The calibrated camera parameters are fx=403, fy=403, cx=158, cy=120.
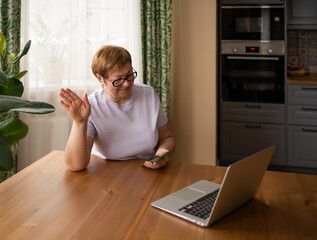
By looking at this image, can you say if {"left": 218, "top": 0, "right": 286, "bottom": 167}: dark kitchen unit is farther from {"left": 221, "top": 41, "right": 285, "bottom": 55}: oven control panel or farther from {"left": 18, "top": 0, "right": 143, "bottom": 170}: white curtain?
{"left": 18, "top": 0, "right": 143, "bottom": 170}: white curtain

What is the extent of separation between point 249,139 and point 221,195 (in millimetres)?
2905

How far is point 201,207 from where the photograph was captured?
1.46m

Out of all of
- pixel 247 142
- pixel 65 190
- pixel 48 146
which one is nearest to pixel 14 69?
pixel 48 146

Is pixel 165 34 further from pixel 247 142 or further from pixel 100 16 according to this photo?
pixel 247 142

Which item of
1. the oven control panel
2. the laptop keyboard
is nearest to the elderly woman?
the laptop keyboard

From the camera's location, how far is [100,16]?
11.5 ft

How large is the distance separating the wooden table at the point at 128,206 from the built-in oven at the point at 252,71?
7.54 ft

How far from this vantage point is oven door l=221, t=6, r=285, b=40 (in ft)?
12.7

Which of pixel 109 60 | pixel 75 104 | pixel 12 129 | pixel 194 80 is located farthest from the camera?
pixel 194 80

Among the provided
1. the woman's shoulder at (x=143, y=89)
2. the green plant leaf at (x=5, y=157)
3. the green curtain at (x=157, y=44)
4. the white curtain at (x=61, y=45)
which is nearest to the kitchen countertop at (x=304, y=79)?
the green curtain at (x=157, y=44)

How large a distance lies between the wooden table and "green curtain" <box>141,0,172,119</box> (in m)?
1.82

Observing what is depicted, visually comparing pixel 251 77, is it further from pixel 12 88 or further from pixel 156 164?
pixel 12 88

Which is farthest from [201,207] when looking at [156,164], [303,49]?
[303,49]

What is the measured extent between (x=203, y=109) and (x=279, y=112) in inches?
30.4
